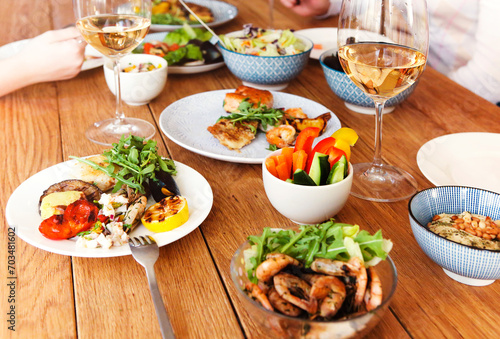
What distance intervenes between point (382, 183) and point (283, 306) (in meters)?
0.60

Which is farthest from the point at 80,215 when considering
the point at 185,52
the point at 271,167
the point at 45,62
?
the point at 185,52

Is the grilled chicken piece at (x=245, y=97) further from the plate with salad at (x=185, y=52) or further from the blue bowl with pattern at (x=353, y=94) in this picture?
the plate with salad at (x=185, y=52)

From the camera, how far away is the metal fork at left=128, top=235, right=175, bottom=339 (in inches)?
28.2

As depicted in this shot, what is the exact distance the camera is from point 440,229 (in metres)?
0.87

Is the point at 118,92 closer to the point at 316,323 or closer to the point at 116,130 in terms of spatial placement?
the point at 116,130

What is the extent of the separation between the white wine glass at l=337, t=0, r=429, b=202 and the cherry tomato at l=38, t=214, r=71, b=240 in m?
0.65

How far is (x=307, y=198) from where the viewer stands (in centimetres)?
93

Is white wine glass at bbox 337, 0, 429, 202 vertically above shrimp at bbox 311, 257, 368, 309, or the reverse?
white wine glass at bbox 337, 0, 429, 202

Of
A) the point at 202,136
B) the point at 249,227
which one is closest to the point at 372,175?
the point at 249,227

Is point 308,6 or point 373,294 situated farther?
point 308,6

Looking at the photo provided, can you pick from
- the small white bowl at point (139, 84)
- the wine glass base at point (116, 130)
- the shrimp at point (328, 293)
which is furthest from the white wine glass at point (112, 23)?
the shrimp at point (328, 293)

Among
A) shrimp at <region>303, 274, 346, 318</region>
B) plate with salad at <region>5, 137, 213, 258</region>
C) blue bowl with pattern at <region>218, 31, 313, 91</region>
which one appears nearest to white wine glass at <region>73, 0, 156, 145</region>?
plate with salad at <region>5, 137, 213, 258</region>

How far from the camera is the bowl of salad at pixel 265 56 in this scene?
1634 millimetres

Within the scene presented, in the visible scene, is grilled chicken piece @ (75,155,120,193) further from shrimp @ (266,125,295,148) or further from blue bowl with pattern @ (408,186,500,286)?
blue bowl with pattern @ (408,186,500,286)
